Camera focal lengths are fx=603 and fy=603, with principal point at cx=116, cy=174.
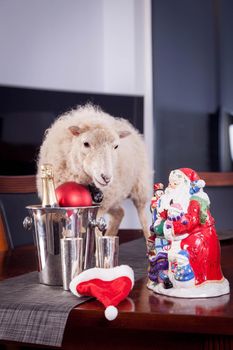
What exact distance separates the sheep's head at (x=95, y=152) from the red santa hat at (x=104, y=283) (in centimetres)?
37

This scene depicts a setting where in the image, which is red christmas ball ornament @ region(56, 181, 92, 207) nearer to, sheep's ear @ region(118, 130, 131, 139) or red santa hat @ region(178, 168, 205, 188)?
red santa hat @ region(178, 168, 205, 188)

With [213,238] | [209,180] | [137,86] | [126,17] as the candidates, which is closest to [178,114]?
[137,86]

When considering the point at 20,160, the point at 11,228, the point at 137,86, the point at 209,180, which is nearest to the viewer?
the point at 11,228

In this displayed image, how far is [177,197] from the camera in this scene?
975mm

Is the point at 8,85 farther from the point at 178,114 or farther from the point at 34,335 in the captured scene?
the point at 34,335

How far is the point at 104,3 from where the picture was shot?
328 cm

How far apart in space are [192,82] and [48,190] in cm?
262

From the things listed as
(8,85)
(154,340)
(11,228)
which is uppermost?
(8,85)

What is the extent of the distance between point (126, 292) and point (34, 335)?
0.15 meters

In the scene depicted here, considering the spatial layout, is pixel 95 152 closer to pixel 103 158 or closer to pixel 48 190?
pixel 103 158

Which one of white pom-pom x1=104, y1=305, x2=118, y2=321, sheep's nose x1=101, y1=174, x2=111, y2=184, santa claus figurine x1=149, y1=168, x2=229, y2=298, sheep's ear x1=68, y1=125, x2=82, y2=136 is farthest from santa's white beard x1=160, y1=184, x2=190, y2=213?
sheep's ear x1=68, y1=125, x2=82, y2=136

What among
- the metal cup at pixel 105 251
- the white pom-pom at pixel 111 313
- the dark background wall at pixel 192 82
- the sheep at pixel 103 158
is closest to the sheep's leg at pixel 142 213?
the sheep at pixel 103 158

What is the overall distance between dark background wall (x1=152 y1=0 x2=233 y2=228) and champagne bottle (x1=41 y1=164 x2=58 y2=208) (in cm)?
242

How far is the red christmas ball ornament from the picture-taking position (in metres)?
1.12
